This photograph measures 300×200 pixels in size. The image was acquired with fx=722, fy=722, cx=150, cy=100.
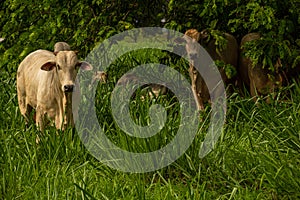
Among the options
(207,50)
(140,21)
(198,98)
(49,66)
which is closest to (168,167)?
(49,66)

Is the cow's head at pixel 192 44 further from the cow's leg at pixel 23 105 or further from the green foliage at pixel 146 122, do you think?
the cow's leg at pixel 23 105

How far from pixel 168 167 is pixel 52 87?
1.71 meters

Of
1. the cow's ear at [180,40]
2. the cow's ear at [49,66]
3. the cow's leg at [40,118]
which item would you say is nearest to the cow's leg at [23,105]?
the cow's leg at [40,118]

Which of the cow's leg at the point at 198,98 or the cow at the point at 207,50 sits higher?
the cow at the point at 207,50

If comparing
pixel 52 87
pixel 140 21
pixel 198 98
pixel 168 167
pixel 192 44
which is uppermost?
pixel 140 21

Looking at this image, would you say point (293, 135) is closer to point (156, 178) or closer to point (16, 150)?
point (156, 178)

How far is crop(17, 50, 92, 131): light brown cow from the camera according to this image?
6414 millimetres

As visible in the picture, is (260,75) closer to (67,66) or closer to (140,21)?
(140,21)

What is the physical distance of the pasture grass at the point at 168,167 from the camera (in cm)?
507

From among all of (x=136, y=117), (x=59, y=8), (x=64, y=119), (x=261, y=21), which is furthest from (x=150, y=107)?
(x=59, y=8)

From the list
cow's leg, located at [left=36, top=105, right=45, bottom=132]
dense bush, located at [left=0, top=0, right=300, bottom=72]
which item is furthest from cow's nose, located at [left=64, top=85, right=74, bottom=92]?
dense bush, located at [left=0, top=0, right=300, bottom=72]

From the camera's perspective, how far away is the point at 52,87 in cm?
679

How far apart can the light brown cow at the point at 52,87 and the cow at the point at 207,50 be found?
1320mm

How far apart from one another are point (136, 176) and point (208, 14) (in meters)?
3.15
